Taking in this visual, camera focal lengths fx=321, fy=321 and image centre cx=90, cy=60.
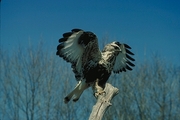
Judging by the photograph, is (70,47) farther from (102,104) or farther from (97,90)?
(102,104)

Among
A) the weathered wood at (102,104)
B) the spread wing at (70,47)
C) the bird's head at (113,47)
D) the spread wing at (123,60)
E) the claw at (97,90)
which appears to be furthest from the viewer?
the spread wing at (123,60)

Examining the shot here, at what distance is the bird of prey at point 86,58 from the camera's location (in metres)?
3.29

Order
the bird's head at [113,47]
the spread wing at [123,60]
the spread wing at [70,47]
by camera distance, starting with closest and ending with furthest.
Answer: the spread wing at [70,47] → the bird's head at [113,47] → the spread wing at [123,60]

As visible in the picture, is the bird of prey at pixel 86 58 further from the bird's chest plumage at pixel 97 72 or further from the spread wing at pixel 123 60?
the spread wing at pixel 123 60

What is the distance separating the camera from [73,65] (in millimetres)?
3434

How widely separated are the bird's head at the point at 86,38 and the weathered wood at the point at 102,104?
500 millimetres

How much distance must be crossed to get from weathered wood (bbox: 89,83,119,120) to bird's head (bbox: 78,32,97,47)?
50 centimetres

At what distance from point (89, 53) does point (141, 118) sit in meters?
8.94

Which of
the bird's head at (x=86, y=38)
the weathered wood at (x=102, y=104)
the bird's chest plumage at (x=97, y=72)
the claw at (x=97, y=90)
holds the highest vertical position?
the bird's head at (x=86, y=38)

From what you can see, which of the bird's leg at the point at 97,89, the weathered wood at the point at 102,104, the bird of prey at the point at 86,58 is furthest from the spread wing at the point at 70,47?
the weathered wood at the point at 102,104

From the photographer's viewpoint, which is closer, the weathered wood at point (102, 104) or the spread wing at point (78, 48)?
the weathered wood at point (102, 104)

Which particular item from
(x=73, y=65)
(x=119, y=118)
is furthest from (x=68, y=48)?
(x=119, y=118)

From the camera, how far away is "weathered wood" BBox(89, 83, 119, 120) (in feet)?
9.86

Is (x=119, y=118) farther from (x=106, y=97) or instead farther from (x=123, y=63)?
(x=106, y=97)
